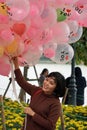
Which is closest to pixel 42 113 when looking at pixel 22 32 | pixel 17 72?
pixel 17 72

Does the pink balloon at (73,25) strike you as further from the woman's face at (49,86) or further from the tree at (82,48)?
the tree at (82,48)

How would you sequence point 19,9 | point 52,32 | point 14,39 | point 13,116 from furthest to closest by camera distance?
point 13,116
point 52,32
point 14,39
point 19,9

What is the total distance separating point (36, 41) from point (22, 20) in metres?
0.47

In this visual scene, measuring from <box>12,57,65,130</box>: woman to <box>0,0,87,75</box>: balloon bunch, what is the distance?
17 centimetres

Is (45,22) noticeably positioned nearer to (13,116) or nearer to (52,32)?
(52,32)

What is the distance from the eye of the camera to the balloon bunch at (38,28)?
399cm

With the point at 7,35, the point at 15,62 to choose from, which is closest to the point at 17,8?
the point at 7,35

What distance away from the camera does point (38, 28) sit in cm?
432

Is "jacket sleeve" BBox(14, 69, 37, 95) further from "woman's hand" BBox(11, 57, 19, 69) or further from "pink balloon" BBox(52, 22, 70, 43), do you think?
"pink balloon" BBox(52, 22, 70, 43)

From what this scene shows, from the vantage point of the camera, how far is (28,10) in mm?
3941

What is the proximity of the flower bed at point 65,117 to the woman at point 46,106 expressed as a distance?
2489 mm

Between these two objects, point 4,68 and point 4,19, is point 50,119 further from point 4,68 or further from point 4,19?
point 4,19

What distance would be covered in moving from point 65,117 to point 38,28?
431cm

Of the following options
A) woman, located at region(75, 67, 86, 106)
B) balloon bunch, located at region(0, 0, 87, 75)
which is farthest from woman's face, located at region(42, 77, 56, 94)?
woman, located at region(75, 67, 86, 106)
